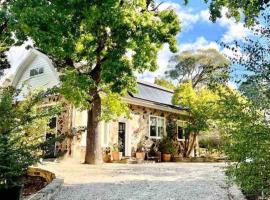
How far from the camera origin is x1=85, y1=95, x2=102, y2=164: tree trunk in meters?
17.2

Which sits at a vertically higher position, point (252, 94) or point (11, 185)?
point (252, 94)

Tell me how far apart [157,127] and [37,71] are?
8.76m

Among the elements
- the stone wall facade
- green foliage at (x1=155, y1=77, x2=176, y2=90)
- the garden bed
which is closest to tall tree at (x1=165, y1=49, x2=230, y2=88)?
green foliage at (x1=155, y1=77, x2=176, y2=90)

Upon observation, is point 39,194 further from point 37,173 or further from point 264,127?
point 37,173

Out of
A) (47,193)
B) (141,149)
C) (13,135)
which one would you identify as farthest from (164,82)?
(13,135)

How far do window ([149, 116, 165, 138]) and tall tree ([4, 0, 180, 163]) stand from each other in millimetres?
7771

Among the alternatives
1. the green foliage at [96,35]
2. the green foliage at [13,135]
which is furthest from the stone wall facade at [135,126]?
the green foliage at [13,135]

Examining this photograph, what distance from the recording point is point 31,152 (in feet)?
19.1

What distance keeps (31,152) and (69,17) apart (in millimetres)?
9182

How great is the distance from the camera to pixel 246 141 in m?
5.29

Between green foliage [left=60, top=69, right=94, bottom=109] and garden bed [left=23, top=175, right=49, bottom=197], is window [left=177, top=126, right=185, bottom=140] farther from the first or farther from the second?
garden bed [left=23, top=175, right=49, bottom=197]

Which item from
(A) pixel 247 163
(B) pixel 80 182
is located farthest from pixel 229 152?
(B) pixel 80 182

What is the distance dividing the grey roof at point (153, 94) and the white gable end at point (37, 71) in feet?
16.7

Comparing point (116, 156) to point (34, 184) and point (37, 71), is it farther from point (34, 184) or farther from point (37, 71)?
point (34, 184)
